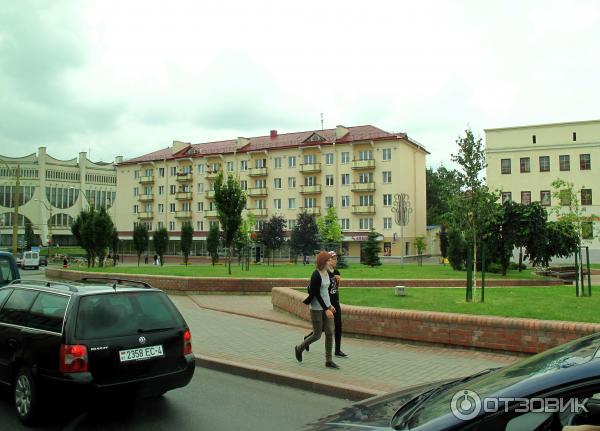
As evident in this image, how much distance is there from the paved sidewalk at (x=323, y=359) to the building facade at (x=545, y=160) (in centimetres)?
4868

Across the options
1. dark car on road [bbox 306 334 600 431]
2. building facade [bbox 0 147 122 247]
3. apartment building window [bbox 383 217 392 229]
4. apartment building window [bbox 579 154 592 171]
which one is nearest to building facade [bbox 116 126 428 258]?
apartment building window [bbox 383 217 392 229]

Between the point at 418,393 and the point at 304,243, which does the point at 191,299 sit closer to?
the point at 418,393

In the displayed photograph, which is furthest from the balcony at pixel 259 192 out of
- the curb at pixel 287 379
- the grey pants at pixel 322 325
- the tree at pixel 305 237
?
the grey pants at pixel 322 325

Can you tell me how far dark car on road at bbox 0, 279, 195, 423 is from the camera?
5219mm

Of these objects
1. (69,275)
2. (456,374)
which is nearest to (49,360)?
(456,374)

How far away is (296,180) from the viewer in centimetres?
7194

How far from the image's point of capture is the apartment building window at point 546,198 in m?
52.0

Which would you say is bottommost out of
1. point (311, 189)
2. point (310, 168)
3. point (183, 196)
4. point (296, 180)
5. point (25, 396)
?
point (25, 396)

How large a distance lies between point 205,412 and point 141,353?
1.08 m

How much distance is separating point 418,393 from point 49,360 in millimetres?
3786

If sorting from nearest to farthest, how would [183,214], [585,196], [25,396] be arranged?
[25,396] → [585,196] → [183,214]

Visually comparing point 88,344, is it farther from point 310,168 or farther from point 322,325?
point 310,168

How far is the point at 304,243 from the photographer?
2334 inches

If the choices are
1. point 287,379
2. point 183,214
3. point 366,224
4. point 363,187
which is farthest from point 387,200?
point 287,379
